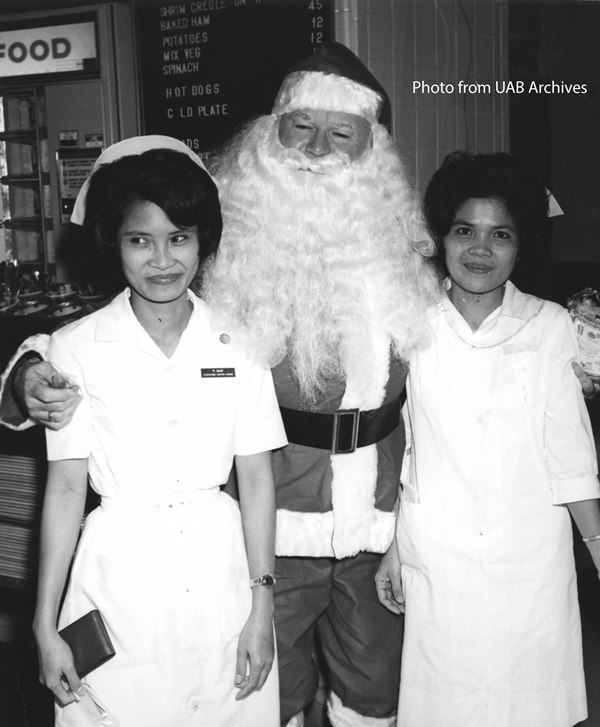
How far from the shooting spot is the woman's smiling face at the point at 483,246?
1888 millimetres

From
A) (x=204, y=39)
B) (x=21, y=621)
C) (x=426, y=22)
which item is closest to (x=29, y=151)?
(x=204, y=39)

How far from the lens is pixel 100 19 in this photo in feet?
14.5

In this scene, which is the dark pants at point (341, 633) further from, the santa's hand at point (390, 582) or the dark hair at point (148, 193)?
the dark hair at point (148, 193)

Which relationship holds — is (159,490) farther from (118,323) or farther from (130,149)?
(130,149)

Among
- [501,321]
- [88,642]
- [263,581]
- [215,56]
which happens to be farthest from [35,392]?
[215,56]

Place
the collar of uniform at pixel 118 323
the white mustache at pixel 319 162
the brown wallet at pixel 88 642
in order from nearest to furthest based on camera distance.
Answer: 1. the brown wallet at pixel 88 642
2. the collar of uniform at pixel 118 323
3. the white mustache at pixel 319 162

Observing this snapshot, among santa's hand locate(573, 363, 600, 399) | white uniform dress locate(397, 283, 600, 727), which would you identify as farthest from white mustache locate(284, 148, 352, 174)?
santa's hand locate(573, 363, 600, 399)

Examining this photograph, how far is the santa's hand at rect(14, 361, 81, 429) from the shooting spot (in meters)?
1.58

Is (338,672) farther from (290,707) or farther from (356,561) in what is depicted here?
(356,561)

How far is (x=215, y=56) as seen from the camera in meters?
3.96

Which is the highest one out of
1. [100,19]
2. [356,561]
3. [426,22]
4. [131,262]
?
[100,19]

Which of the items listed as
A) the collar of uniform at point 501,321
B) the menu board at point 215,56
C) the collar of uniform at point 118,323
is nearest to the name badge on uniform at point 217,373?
the collar of uniform at point 118,323

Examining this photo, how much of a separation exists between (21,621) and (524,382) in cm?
214

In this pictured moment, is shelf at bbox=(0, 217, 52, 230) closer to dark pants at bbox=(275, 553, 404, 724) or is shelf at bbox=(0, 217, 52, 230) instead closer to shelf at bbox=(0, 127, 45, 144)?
shelf at bbox=(0, 127, 45, 144)
